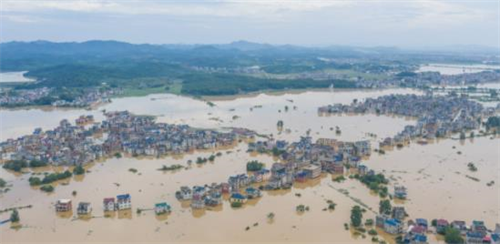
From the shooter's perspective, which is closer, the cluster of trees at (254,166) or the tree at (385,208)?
the tree at (385,208)

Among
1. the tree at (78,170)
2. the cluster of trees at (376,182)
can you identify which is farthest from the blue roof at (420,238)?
the tree at (78,170)

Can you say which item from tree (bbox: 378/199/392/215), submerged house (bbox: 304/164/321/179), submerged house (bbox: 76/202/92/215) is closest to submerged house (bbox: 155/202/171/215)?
submerged house (bbox: 76/202/92/215)

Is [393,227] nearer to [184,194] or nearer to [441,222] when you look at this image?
[441,222]

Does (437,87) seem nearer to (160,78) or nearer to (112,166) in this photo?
(160,78)

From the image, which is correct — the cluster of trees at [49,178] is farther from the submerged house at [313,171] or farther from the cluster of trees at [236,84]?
the cluster of trees at [236,84]

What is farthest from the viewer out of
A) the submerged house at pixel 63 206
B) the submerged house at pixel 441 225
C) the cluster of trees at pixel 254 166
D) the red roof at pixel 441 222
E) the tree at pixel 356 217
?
the cluster of trees at pixel 254 166

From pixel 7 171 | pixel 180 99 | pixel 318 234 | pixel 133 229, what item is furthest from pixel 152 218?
pixel 180 99
